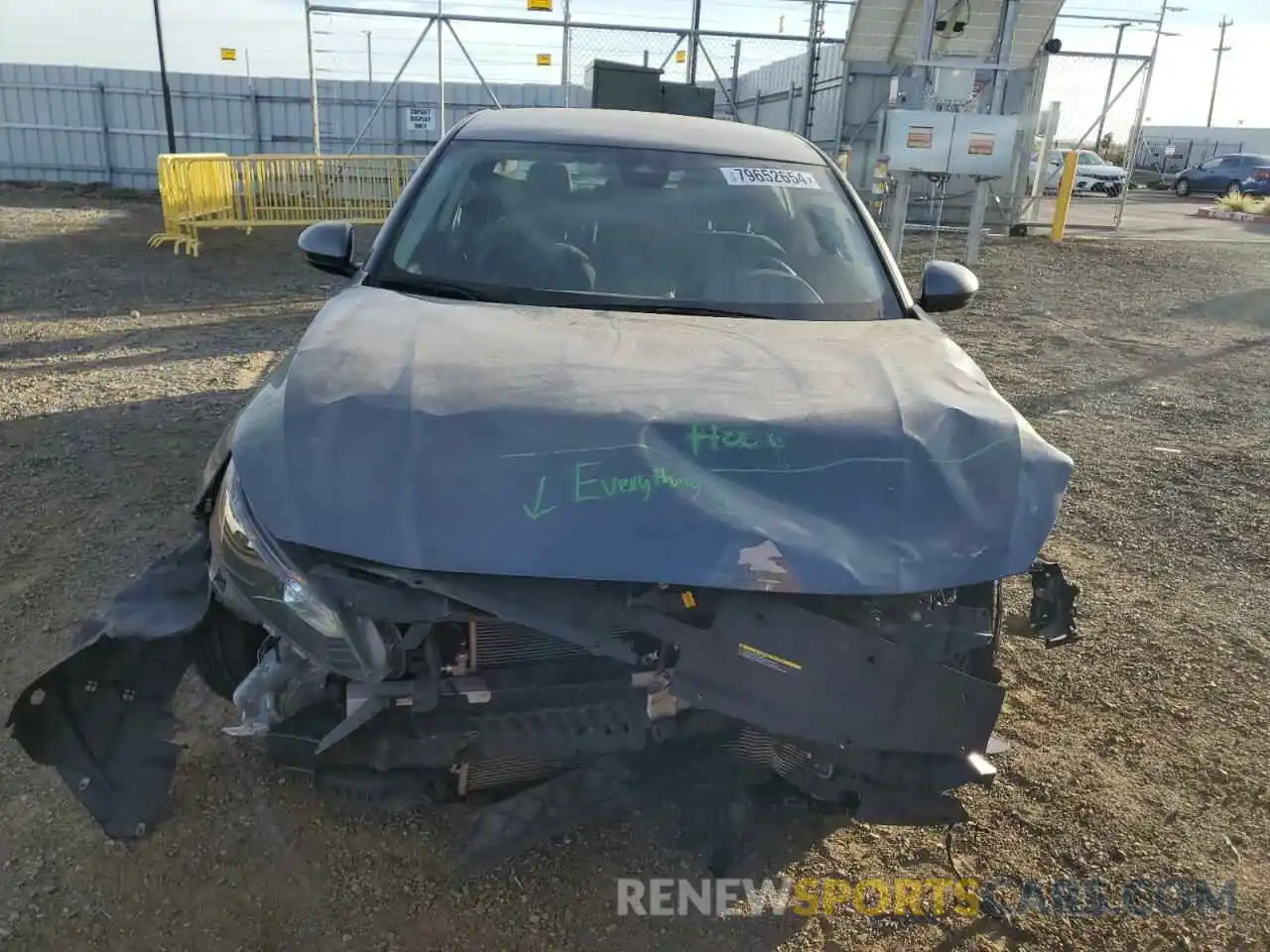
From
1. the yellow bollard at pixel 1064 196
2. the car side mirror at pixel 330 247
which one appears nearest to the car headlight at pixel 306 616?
the car side mirror at pixel 330 247

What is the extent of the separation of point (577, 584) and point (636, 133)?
238 centimetres

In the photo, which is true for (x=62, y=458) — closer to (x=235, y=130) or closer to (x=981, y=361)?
(x=981, y=361)

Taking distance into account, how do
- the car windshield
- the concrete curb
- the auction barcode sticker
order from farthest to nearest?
1. the concrete curb
2. the auction barcode sticker
3. the car windshield

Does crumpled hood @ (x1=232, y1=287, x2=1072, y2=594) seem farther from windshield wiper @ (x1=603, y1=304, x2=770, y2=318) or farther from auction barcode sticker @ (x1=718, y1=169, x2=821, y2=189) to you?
auction barcode sticker @ (x1=718, y1=169, x2=821, y2=189)

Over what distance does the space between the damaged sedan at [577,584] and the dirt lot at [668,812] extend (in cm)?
26

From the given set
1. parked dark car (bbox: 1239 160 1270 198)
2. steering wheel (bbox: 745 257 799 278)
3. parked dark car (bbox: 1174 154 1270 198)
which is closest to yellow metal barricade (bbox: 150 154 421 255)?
steering wheel (bbox: 745 257 799 278)

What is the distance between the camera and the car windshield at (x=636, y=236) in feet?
10.4

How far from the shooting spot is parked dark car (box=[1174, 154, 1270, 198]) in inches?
1273

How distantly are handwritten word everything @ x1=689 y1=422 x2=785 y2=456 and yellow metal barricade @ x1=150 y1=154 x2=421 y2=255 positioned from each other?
37.3 ft

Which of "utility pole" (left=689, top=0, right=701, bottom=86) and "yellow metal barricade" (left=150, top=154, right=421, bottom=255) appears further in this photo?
"utility pole" (left=689, top=0, right=701, bottom=86)

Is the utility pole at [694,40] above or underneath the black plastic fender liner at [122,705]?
above

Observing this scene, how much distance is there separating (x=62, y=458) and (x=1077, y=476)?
566cm

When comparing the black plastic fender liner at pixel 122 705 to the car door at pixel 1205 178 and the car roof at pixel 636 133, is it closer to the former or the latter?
the car roof at pixel 636 133

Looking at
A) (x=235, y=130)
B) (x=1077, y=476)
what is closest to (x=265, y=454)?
(x=1077, y=476)
